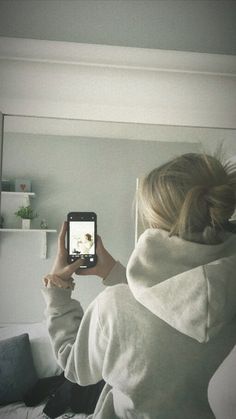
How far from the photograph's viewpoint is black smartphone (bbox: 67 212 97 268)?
1.92ft

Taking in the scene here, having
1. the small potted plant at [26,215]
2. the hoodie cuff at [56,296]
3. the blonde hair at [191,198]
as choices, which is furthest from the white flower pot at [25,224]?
the blonde hair at [191,198]

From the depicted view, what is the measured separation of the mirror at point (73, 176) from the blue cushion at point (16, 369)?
0.05 metres

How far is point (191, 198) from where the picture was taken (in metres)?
0.39

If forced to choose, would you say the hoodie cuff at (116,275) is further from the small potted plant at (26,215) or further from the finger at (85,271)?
the small potted plant at (26,215)

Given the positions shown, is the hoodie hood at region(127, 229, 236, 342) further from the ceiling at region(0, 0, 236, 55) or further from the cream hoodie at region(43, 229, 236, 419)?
the ceiling at region(0, 0, 236, 55)

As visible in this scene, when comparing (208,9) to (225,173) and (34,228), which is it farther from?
(34,228)

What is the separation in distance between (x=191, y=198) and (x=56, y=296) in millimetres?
275

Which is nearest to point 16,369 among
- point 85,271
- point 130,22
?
point 85,271

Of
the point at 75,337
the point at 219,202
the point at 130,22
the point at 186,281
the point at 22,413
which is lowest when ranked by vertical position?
the point at 22,413

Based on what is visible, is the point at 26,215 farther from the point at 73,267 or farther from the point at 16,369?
the point at 16,369

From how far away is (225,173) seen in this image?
43 cm

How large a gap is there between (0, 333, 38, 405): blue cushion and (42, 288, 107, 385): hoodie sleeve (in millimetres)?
246

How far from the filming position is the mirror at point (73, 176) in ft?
2.17

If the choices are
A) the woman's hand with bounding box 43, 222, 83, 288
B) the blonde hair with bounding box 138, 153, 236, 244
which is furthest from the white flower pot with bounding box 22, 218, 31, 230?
the blonde hair with bounding box 138, 153, 236, 244
